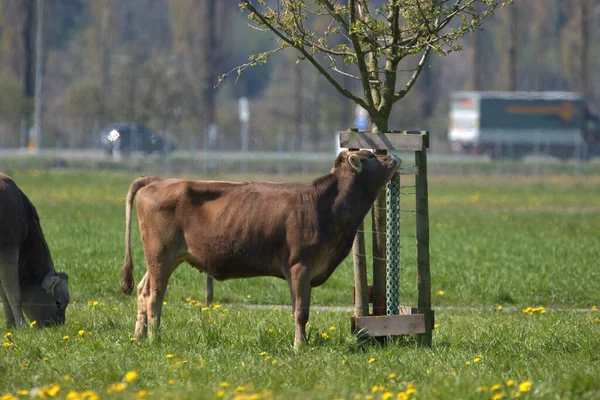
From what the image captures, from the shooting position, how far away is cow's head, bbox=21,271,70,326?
11.2m

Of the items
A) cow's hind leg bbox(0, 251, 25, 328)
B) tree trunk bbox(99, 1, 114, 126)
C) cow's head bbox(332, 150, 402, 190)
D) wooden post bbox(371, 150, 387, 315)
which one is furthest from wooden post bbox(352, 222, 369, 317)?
tree trunk bbox(99, 1, 114, 126)

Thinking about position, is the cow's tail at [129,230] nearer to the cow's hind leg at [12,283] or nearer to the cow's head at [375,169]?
the cow's hind leg at [12,283]

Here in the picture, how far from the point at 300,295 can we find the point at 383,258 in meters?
1.07

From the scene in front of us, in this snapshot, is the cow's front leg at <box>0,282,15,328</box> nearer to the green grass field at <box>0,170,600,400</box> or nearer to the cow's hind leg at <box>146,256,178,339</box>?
the green grass field at <box>0,170,600,400</box>

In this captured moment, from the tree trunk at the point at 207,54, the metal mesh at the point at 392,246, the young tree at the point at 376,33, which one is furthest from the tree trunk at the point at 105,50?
the metal mesh at the point at 392,246

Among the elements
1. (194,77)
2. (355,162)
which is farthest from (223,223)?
(194,77)

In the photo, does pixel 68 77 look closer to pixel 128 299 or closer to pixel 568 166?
pixel 568 166

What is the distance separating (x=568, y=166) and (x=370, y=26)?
141 feet

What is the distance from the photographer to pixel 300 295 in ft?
30.8

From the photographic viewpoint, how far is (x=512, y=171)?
4928cm

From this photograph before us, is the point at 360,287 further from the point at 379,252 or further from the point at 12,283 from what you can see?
the point at 12,283

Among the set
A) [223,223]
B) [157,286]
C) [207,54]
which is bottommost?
[157,286]

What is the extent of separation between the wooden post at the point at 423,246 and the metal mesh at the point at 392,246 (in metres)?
0.22

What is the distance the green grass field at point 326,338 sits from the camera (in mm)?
7508
